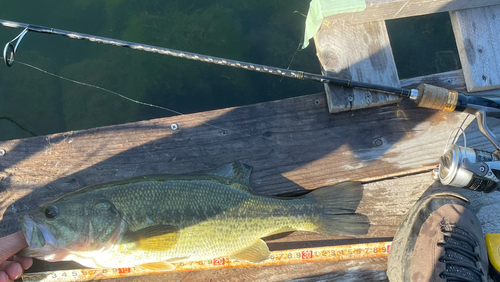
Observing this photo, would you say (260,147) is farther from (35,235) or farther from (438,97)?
(35,235)

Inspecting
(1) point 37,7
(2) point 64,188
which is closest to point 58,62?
(1) point 37,7

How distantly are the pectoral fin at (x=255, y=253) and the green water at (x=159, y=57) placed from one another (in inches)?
80.3

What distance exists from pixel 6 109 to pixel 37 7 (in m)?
1.39

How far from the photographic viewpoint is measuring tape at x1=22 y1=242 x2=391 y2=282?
284 centimetres

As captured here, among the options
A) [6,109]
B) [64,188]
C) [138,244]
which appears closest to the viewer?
[138,244]

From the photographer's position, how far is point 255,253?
2.75m

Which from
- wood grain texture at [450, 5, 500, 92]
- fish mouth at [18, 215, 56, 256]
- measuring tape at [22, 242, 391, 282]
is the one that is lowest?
measuring tape at [22, 242, 391, 282]

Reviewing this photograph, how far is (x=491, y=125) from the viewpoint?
3146 mm

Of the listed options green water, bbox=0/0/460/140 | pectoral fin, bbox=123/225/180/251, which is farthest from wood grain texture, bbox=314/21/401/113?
pectoral fin, bbox=123/225/180/251

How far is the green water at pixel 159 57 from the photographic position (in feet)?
13.8

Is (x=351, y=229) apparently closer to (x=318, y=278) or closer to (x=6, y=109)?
(x=318, y=278)

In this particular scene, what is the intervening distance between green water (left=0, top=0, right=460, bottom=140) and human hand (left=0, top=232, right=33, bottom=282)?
5.90ft

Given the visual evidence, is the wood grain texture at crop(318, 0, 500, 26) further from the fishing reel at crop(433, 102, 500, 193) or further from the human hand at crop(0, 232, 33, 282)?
the human hand at crop(0, 232, 33, 282)

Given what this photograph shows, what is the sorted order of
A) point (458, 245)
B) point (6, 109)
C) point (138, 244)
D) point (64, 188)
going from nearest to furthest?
point (138, 244) < point (458, 245) < point (64, 188) < point (6, 109)
